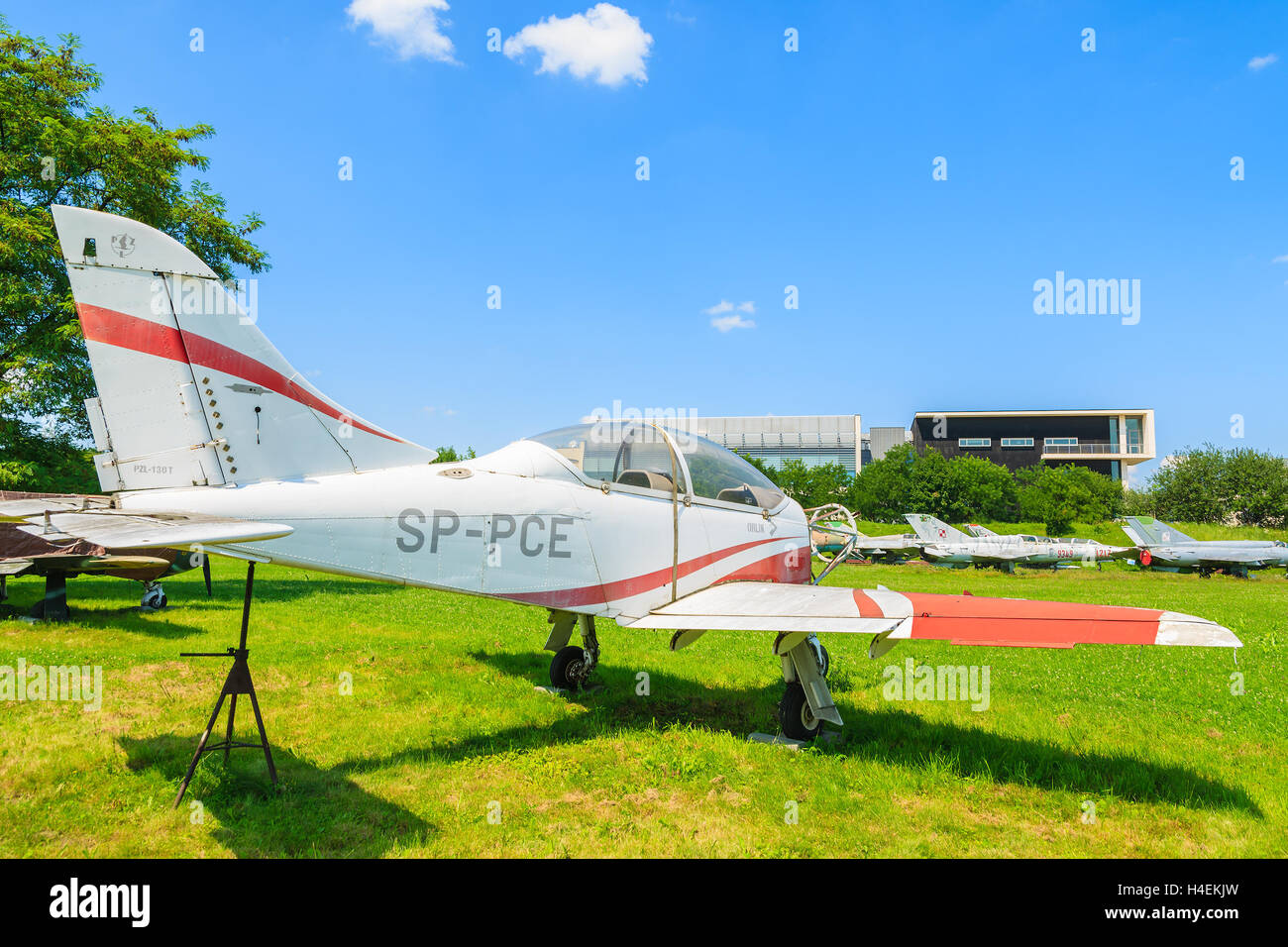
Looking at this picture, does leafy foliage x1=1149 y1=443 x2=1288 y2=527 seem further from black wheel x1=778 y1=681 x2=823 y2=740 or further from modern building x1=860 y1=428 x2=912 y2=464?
black wheel x1=778 y1=681 x2=823 y2=740

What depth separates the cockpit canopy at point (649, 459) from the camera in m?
6.56

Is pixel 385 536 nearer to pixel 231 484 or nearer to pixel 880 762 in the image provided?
pixel 231 484

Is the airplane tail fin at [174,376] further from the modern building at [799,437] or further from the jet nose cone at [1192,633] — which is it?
the modern building at [799,437]

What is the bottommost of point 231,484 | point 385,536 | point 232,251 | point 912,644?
point 912,644

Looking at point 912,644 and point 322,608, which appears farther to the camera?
point 322,608

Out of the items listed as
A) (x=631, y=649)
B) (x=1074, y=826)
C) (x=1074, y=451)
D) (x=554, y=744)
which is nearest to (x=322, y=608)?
(x=631, y=649)

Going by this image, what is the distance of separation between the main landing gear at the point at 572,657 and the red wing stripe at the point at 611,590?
1.79m

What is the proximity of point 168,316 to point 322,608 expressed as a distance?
10845 mm

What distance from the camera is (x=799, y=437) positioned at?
86000 mm

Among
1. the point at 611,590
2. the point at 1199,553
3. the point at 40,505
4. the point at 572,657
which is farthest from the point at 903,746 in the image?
the point at 1199,553

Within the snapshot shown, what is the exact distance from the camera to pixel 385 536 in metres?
5.29

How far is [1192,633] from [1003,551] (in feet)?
129

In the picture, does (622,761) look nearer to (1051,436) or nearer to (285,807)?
(285,807)

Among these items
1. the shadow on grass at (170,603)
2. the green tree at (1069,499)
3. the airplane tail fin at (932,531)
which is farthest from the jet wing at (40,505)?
the green tree at (1069,499)
